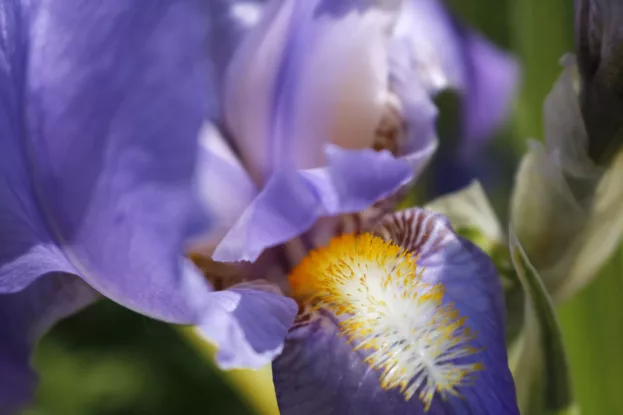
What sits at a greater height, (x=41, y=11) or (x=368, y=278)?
(x=41, y=11)

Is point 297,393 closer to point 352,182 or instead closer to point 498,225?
point 352,182

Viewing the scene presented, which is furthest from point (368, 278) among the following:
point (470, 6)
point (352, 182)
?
point (470, 6)

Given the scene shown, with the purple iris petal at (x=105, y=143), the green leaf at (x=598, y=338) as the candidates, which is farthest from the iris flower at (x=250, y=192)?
the green leaf at (x=598, y=338)

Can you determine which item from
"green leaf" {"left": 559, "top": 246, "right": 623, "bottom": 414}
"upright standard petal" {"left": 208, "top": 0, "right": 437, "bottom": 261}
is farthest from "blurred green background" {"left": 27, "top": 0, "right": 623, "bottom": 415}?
"upright standard petal" {"left": 208, "top": 0, "right": 437, "bottom": 261}

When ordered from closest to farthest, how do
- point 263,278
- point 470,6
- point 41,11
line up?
1. point 41,11
2. point 263,278
3. point 470,6

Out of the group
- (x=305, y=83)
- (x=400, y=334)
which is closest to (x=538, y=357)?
(x=400, y=334)

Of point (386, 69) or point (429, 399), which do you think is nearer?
point (429, 399)

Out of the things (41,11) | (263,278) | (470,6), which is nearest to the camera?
(41,11)
